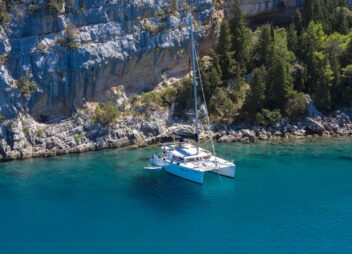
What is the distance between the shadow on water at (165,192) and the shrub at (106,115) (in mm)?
12560

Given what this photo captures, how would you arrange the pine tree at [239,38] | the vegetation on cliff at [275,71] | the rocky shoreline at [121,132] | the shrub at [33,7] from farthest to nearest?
the pine tree at [239,38]
the vegetation on cliff at [275,71]
the shrub at [33,7]
the rocky shoreline at [121,132]

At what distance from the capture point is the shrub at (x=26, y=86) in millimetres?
60156

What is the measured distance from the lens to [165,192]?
45750mm

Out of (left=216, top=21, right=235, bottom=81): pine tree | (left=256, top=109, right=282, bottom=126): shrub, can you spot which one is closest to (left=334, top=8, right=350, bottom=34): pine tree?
(left=216, top=21, right=235, bottom=81): pine tree

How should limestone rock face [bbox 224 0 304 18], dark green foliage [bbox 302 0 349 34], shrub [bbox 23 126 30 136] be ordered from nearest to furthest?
shrub [bbox 23 126 30 136], dark green foliage [bbox 302 0 349 34], limestone rock face [bbox 224 0 304 18]

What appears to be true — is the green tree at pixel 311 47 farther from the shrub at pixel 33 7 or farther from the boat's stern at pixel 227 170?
the shrub at pixel 33 7

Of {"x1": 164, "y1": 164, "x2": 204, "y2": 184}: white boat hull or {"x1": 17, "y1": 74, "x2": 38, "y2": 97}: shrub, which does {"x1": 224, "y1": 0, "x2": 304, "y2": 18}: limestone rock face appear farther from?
{"x1": 164, "y1": 164, "x2": 204, "y2": 184}: white boat hull

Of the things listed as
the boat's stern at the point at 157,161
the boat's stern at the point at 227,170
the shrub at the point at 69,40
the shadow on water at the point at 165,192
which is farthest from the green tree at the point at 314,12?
the shadow on water at the point at 165,192

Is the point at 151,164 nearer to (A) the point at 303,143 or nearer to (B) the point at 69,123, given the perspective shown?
(B) the point at 69,123

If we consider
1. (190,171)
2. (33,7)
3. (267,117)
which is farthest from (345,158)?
(33,7)

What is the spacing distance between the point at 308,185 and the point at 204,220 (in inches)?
475

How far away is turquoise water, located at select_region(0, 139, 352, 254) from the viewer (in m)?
35.8

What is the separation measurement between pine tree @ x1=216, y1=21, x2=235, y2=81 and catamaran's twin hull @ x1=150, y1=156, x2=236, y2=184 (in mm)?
19664

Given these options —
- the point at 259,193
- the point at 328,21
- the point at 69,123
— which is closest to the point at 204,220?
the point at 259,193
